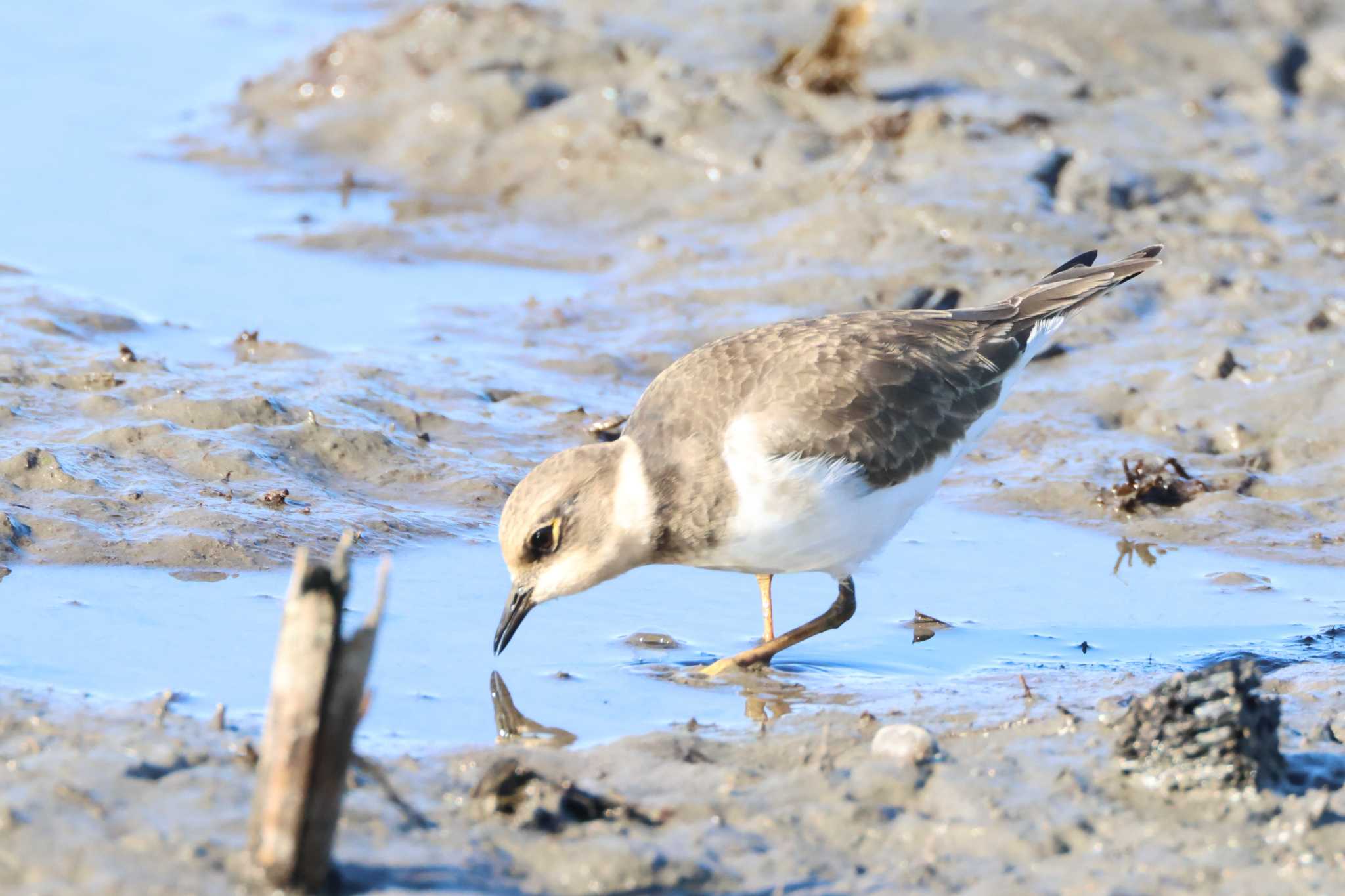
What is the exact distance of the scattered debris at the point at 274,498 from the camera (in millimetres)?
7477

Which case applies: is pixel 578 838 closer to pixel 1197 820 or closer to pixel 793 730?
pixel 793 730

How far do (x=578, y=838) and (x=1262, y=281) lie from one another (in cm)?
759

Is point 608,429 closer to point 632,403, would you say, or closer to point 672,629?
point 632,403

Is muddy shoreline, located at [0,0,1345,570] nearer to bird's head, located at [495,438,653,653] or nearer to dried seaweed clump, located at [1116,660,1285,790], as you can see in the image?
bird's head, located at [495,438,653,653]

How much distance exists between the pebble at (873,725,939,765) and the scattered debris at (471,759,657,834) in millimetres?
890

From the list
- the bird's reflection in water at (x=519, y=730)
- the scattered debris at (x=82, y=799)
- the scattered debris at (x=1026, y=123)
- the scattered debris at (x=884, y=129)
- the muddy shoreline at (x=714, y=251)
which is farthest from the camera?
the scattered debris at (x=1026, y=123)

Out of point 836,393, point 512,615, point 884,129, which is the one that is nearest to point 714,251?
point 884,129

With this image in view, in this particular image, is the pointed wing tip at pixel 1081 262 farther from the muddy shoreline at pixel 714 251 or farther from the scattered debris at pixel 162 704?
the scattered debris at pixel 162 704

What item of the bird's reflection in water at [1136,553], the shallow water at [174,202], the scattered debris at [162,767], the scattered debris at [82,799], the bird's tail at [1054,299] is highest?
the shallow water at [174,202]

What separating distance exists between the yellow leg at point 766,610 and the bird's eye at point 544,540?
107 cm

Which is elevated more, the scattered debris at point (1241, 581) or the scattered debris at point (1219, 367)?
the scattered debris at point (1219, 367)

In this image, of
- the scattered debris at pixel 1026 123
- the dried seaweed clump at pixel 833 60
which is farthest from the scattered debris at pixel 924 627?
the dried seaweed clump at pixel 833 60

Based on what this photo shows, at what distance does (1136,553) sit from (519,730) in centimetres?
365

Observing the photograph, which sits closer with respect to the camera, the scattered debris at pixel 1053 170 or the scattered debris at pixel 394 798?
the scattered debris at pixel 394 798
